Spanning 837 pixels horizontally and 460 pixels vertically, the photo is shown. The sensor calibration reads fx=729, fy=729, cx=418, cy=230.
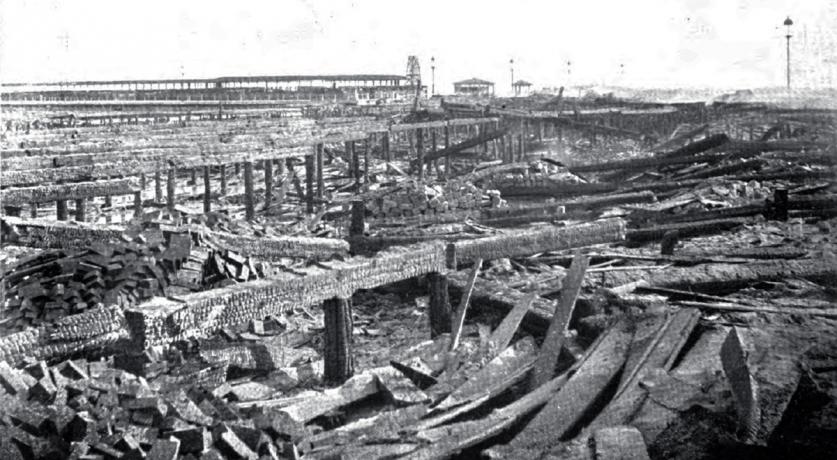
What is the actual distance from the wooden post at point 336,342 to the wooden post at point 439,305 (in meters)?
1.41

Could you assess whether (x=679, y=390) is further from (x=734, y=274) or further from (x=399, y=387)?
(x=734, y=274)

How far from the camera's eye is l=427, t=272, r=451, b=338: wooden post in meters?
7.70

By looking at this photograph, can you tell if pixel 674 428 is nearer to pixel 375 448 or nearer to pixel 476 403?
pixel 476 403

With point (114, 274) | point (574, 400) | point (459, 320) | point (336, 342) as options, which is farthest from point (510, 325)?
point (114, 274)

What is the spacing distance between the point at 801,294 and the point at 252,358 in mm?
5777

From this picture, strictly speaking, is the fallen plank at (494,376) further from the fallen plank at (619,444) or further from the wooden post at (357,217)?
the wooden post at (357,217)

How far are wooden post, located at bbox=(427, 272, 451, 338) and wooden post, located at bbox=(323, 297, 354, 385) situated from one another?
1406 mm

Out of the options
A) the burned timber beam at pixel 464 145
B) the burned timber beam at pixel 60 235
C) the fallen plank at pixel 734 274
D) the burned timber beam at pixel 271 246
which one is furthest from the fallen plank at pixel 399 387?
the burned timber beam at pixel 464 145

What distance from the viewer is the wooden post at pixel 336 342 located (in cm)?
650

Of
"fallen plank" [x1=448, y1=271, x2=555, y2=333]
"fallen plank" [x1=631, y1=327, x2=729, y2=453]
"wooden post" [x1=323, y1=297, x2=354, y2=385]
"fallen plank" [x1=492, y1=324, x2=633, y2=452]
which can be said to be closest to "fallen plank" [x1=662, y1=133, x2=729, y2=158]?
"fallen plank" [x1=448, y1=271, x2=555, y2=333]

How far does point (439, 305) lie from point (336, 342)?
5.05 feet

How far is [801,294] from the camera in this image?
7.82 meters

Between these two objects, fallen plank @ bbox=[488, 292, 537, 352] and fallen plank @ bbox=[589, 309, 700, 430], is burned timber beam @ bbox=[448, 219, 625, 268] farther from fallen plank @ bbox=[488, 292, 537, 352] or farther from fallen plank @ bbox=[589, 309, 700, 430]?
fallen plank @ bbox=[589, 309, 700, 430]

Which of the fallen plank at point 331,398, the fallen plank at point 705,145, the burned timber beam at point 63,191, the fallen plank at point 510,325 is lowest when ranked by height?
the fallen plank at point 331,398
